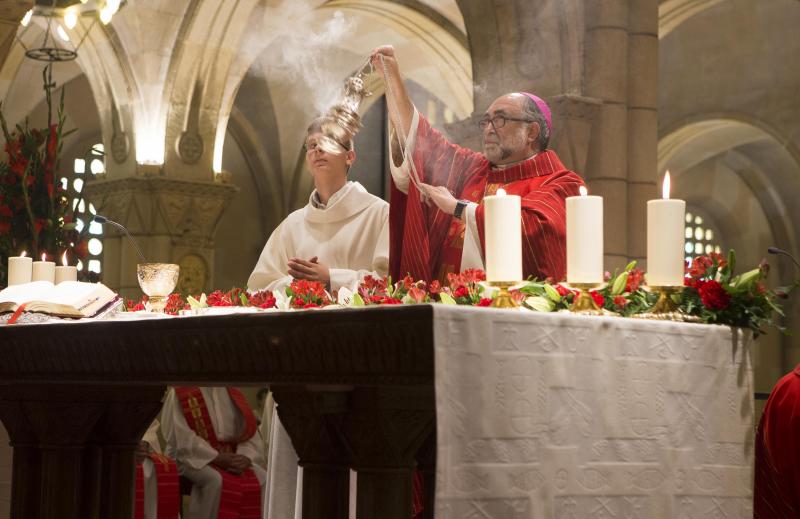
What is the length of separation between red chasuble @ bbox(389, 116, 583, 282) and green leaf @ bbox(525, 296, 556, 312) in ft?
3.43

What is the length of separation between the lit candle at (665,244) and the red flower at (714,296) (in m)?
0.08

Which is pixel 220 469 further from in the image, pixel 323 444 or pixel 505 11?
pixel 323 444

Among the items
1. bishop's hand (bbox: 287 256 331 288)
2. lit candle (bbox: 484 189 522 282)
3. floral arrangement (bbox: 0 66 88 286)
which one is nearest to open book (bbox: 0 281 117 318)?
bishop's hand (bbox: 287 256 331 288)

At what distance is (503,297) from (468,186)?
5.47ft

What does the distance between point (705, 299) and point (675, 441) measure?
392mm

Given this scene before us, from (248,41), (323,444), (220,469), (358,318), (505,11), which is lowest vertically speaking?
(220,469)

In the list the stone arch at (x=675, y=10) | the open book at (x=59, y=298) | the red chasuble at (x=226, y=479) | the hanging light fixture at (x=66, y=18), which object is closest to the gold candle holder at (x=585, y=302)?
the open book at (x=59, y=298)

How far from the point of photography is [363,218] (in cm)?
492

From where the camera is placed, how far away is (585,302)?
2.91 metres

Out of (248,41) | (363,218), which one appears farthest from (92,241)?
(363,218)

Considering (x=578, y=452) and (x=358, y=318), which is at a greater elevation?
(x=358, y=318)

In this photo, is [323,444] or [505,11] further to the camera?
[505,11]

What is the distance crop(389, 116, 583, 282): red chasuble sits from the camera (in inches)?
163

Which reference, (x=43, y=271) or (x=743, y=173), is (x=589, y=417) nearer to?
(x=43, y=271)
